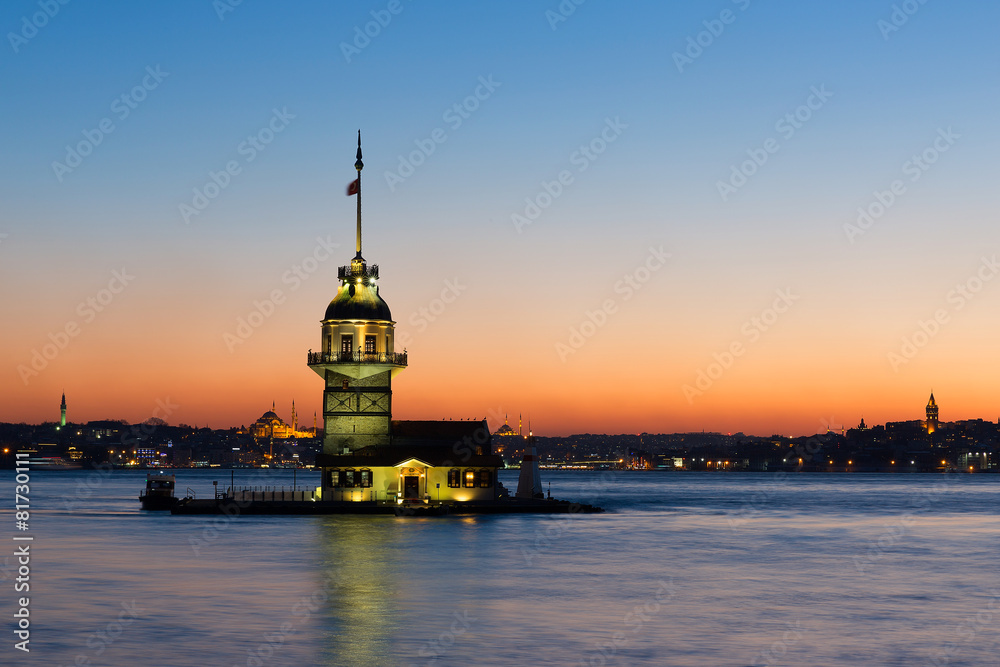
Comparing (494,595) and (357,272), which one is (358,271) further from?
(494,595)

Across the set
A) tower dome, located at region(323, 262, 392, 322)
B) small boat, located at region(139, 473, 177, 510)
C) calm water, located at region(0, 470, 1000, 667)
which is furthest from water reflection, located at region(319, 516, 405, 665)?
small boat, located at region(139, 473, 177, 510)

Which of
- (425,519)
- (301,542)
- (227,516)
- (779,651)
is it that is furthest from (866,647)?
(227,516)

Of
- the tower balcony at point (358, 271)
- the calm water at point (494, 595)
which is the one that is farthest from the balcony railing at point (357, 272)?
the calm water at point (494, 595)

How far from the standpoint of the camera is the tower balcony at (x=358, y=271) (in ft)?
265

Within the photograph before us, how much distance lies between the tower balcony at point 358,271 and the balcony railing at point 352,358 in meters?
5.41

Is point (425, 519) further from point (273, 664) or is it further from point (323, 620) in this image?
point (273, 664)

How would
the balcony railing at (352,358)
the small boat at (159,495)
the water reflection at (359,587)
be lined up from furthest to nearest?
the small boat at (159,495), the balcony railing at (352,358), the water reflection at (359,587)

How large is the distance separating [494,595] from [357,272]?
43.3 m

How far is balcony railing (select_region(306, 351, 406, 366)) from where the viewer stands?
78500 millimetres

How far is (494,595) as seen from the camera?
40594mm

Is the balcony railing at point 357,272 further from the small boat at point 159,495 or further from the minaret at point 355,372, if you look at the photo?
the small boat at point 159,495

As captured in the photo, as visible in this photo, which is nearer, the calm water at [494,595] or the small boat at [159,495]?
the calm water at [494,595]

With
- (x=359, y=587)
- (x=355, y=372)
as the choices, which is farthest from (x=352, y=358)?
(x=359, y=587)

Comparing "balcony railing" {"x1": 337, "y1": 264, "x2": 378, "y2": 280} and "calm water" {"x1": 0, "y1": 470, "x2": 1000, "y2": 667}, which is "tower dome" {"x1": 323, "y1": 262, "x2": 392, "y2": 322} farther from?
"calm water" {"x1": 0, "y1": 470, "x2": 1000, "y2": 667}
